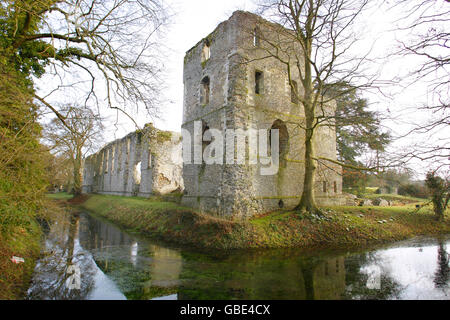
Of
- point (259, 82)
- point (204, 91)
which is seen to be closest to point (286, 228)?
point (259, 82)

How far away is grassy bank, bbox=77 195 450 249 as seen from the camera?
916cm

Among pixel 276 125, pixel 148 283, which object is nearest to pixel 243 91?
pixel 276 125

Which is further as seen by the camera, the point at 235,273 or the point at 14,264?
the point at 235,273

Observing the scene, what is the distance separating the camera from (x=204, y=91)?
43.7ft

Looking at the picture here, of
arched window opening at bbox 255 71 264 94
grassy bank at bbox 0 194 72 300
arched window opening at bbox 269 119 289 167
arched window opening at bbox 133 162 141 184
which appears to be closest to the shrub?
arched window opening at bbox 269 119 289 167

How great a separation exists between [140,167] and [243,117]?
13681mm

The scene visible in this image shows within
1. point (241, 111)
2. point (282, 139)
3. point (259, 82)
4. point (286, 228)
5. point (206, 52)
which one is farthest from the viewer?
point (206, 52)

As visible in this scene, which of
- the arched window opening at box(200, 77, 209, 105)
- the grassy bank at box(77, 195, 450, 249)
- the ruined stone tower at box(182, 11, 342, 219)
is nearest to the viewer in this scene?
the grassy bank at box(77, 195, 450, 249)

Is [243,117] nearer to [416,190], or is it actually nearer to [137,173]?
[137,173]

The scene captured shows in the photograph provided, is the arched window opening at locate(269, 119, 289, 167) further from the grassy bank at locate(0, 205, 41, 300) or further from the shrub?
the grassy bank at locate(0, 205, 41, 300)

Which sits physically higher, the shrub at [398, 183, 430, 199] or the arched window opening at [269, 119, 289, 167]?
the arched window opening at [269, 119, 289, 167]

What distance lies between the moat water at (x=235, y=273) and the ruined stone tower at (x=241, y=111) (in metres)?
2.97

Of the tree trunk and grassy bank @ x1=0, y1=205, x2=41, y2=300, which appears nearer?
grassy bank @ x1=0, y1=205, x2=41, y2=300

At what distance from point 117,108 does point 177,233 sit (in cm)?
561
